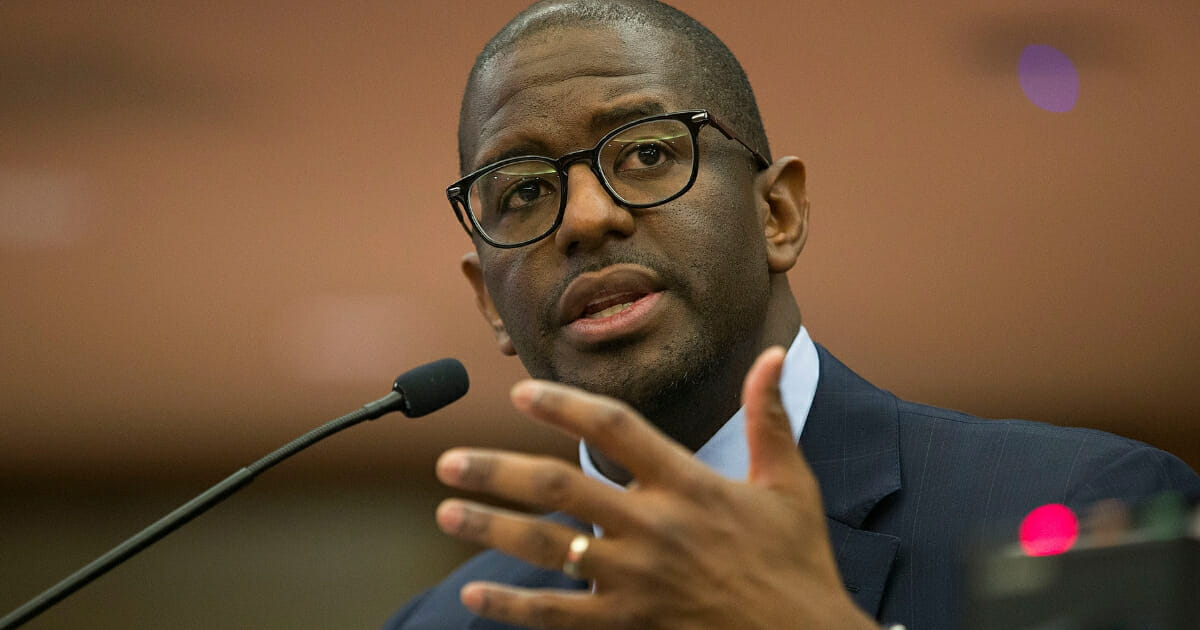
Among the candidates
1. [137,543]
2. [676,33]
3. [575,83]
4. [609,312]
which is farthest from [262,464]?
[676,33]

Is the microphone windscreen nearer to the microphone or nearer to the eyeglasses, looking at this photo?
the microphone

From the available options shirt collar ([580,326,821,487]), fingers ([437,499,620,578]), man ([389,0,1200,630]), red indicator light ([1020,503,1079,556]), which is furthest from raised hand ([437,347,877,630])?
shirt collar ([580,326,821,487])

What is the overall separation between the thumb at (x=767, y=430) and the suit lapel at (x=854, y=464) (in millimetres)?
594

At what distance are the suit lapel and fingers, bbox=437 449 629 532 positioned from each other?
0.71 m

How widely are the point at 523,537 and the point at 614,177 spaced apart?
928 millimetres

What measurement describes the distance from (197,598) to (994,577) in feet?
11.2

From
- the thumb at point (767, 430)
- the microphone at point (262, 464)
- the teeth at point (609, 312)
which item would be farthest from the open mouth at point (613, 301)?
A: the thumb at point (767, 430)

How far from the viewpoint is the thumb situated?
0.92m

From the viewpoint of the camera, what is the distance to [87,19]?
348 centimetres

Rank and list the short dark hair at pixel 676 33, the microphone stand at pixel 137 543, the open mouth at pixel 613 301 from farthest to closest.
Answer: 1. the short dark hair at pixel 676 33
2. the open mouth at pixel 613 301
3. the microphone stand at pixel 137 543

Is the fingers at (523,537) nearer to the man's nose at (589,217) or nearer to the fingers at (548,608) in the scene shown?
the fingers at (548,608)

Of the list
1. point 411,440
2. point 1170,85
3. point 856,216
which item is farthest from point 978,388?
point 411,440

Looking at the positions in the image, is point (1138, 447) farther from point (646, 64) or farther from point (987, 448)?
point (646, 64)

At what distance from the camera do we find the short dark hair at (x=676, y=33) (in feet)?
6.13
